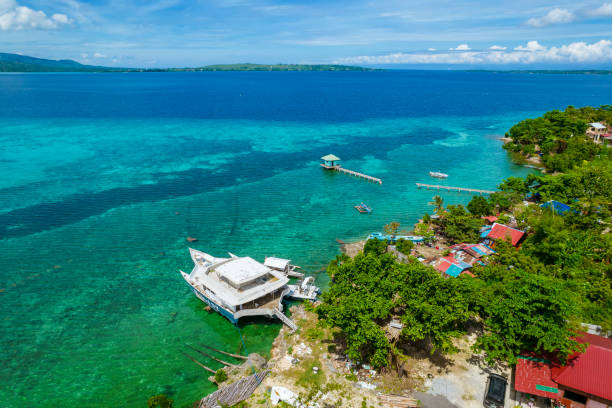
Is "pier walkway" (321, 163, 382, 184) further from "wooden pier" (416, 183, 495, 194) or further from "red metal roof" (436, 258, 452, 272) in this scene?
"red metal roof" (436, 258, 452, 272)

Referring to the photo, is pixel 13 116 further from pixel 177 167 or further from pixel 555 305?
pixel 555 305

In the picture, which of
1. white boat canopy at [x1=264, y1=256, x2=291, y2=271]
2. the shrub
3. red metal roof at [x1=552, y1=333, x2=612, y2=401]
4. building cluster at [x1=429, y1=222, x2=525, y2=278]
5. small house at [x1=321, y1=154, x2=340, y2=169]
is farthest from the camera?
small house at [x1=321, y1=154, x2=340, y2=169]

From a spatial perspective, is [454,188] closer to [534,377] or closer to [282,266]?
[282,266]

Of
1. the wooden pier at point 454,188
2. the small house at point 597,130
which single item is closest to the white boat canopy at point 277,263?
the wooden pier at point 454,188

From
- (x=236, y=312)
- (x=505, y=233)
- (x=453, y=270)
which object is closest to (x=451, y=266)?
(x=453, y=270)

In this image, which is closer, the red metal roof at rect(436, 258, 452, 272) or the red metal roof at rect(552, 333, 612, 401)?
the red metal roof at rect(552, 333, 612, 401)

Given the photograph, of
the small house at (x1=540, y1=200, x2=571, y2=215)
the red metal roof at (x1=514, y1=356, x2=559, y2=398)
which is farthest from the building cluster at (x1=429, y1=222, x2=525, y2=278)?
the red metal roof at (x1=514, y1=356, x2=559, y2=398)

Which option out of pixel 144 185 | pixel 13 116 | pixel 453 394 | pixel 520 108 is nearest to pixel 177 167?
pixel 144 185

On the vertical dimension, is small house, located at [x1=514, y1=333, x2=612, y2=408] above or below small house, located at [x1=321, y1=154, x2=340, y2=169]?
below
